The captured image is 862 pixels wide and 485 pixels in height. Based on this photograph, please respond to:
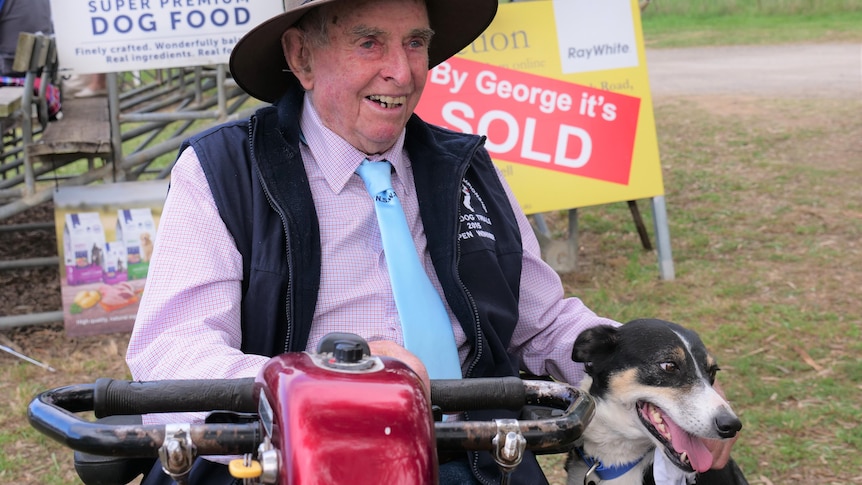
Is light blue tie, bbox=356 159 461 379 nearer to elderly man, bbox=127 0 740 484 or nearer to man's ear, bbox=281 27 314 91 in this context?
elderly man, bbox=127 0 740 484

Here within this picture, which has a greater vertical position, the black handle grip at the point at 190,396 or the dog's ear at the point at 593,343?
the black handle grip at the point at 190,396

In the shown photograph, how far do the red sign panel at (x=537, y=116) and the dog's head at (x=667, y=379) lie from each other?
10.6 ft

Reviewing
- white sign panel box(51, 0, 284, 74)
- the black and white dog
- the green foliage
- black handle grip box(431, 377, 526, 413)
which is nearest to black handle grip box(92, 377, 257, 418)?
black handle grip box(431, 377, 526, 413)

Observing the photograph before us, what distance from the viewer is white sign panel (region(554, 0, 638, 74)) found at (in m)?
6.04

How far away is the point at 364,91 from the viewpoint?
2414mm

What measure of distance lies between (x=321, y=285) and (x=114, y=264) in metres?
3.83

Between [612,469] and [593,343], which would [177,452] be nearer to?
[593,343]

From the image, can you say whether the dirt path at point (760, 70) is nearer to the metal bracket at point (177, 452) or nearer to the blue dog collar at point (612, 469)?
the blue dog collar at point (612, 469)

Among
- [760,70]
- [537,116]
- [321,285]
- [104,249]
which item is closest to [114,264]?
[104,249]

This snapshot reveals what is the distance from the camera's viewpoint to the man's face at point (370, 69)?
236 cm

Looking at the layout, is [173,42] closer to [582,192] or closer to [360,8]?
[582,192]

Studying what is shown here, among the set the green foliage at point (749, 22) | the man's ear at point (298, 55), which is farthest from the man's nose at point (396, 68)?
the green foliage at point (749, 22)

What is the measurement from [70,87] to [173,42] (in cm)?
299

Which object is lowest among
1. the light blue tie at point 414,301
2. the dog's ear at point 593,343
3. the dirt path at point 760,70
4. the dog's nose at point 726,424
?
the dirt path at point 760,70
